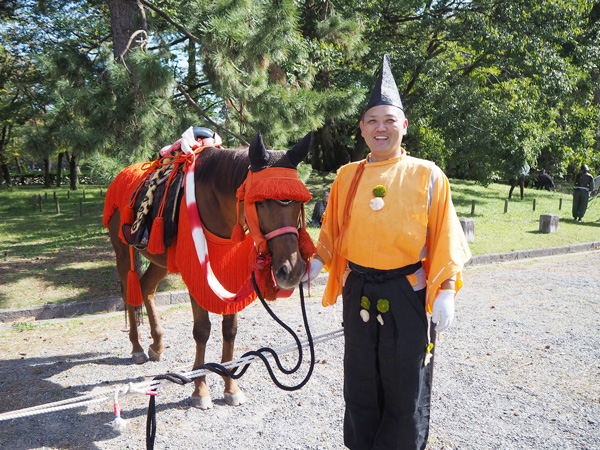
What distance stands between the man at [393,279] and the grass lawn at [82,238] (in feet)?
12.8

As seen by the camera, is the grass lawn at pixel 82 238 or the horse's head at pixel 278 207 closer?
the horse's head at pixel 278 207

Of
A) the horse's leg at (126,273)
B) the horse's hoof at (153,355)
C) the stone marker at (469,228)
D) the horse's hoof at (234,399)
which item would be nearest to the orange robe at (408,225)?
the horse's hoof at (234,399)

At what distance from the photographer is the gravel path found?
2955 mm

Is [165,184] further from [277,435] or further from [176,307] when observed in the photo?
[176,307]

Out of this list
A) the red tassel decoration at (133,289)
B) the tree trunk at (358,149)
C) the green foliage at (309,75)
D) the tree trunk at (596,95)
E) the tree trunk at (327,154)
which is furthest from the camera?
the tree trunk at (596,95)

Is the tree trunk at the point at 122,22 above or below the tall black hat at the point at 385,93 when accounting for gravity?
above

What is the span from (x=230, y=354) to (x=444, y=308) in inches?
72.3

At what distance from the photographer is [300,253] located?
7.55 ft

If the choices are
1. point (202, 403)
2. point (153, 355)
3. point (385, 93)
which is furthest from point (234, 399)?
point (385, 93)

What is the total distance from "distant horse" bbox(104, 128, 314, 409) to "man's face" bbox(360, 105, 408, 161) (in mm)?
321

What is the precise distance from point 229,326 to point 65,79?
15.3 feet

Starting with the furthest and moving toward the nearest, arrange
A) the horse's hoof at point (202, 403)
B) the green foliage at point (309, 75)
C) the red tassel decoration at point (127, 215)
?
the green foliage at point (309, 75)
the red tassel decoration at point (127, 215)
the horse's hoof at point (202, 403)

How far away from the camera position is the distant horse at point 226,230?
2.25 meters

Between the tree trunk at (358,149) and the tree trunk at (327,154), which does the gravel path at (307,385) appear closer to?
the tree trunk at (358,149)
